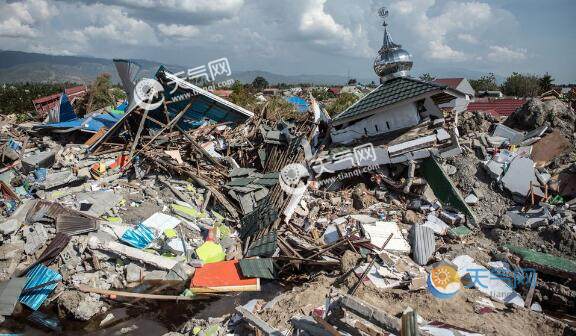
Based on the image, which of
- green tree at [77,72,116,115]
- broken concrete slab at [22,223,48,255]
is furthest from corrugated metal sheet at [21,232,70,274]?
green tree at [77,72,116,115]

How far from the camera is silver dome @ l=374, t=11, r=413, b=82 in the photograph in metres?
12.9

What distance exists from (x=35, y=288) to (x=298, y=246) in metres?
6.02

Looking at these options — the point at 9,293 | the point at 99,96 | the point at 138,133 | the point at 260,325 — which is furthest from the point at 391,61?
the point at 99,96

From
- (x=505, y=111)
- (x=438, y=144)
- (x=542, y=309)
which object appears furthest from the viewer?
(x=505, y=111)

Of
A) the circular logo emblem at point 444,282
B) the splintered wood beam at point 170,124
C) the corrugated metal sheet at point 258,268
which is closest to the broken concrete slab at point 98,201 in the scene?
the splintered wood beam at point 170,124

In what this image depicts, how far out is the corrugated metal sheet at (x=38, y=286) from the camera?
750 centimetres

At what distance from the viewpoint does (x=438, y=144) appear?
1095 centimetres

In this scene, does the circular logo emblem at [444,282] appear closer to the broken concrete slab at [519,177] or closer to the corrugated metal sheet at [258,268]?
the corrugated metal sheet at [258,268]

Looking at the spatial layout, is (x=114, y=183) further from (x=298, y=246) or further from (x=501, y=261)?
(x=501, y=261)

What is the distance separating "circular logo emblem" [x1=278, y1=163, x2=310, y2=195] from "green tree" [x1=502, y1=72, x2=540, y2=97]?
51371 mm

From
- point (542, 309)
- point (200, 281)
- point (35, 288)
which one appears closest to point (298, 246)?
point (200, 281)

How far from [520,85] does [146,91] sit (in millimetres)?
58035

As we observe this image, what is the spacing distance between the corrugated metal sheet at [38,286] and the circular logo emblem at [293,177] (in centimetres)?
624

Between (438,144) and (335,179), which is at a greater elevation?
(438,144)
